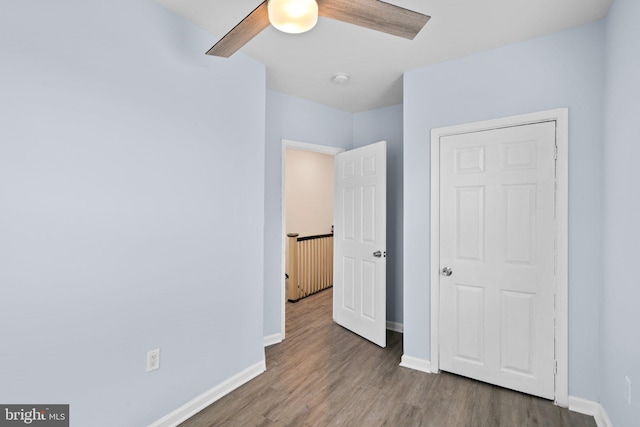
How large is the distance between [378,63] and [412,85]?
1.19 feet

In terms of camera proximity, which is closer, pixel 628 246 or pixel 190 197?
pixel 628 246

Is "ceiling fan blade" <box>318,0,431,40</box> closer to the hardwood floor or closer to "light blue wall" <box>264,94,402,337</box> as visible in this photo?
"light blue wall" <box>264,94,402,337</box>

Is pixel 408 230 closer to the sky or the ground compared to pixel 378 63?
closer to the ground

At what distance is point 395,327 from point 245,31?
3.26 metres

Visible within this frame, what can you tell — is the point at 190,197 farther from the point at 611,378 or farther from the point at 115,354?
the point at 611,378

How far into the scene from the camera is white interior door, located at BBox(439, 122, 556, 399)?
2.17 meters

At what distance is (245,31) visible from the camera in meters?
1.44

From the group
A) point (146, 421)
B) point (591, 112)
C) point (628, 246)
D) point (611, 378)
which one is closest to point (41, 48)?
point (146, 421)

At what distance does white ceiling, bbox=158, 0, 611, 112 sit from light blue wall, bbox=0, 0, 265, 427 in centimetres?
25

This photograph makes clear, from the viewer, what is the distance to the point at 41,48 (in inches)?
54.7

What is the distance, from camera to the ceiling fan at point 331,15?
3.92 feet

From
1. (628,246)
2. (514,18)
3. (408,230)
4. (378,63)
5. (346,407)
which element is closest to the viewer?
(628,246)

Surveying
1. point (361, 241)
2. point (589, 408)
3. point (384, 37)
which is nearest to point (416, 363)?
point (589, 408)

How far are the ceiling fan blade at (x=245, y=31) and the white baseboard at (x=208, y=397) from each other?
6.92 ft
